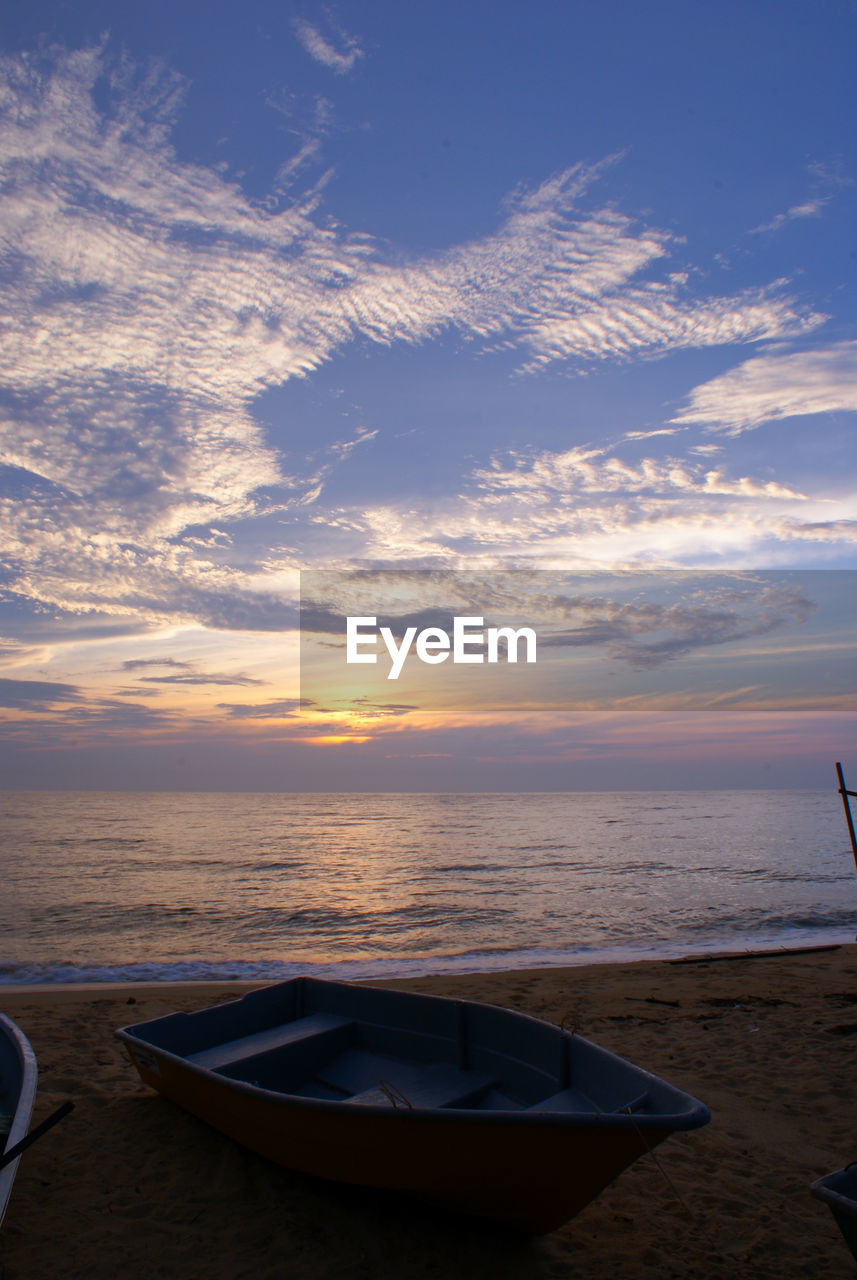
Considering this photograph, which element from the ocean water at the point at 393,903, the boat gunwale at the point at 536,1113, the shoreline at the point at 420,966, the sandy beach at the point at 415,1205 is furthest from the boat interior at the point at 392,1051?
the ocean water at the point at 393,903

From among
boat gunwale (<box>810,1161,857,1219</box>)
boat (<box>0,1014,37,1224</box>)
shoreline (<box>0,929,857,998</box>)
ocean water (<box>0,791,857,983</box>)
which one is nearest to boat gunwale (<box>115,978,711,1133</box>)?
boat gunwale (<box>810,1161,857,1219</box>)

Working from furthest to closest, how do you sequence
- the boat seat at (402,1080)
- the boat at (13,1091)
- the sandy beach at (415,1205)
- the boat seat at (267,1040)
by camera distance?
the boat seat at (267,1040), the boat seat at (402,1080), the sandy beach at (415,1205), the boat at (13,1091)

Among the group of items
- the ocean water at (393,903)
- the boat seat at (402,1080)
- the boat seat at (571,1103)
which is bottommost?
the ocean water at (393,903)

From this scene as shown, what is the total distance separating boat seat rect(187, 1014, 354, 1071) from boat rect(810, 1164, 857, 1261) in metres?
5.02

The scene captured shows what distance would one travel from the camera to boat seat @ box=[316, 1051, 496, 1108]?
6012 mm

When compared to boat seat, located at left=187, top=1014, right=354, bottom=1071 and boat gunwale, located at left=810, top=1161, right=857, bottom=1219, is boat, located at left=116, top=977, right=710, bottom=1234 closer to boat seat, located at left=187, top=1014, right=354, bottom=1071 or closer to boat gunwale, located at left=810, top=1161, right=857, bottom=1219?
boat seat, located at left=187, top=1014, right=354, bottom=1071

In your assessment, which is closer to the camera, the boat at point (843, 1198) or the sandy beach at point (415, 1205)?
the boat at point (843, 1198)

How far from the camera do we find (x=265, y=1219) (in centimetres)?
542

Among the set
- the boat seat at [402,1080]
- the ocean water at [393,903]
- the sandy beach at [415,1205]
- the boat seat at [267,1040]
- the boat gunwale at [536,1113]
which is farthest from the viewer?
the ocean water at [393,903]

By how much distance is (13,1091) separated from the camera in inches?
232

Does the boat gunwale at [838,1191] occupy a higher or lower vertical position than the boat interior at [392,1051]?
higher

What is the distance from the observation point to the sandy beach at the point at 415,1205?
4918 mm

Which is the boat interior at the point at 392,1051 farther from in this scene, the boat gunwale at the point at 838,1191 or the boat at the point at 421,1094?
the boat gunwale at the point at 838,1191

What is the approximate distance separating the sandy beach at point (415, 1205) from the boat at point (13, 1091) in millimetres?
764
